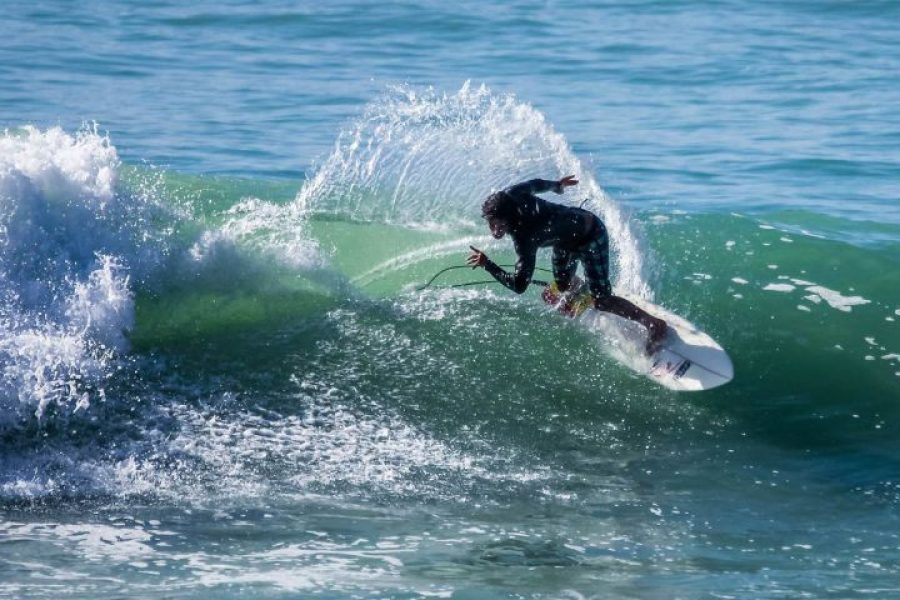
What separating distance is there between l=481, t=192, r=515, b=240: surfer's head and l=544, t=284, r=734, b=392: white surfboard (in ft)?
4.21

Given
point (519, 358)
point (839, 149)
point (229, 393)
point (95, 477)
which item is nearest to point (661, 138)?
point (839, 149)

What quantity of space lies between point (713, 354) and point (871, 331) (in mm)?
1786

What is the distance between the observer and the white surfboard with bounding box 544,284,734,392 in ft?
28.3

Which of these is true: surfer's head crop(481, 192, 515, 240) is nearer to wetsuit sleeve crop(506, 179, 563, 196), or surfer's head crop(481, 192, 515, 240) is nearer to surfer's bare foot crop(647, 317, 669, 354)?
wetsuit sleeve crop(506, 179, 563, 196)

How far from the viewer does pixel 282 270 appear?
10.0m

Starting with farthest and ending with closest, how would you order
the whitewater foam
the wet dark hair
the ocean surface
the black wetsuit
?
1. the whitewater foam
2. the black wetsuit
3. the wet dark hair
4. the ocean surface

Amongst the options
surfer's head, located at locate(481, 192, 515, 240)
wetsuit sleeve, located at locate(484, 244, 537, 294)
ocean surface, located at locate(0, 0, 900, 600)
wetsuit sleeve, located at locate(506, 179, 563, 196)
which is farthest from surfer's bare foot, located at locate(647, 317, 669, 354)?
surfer's head, located at locate(481, 192, 515, 240)

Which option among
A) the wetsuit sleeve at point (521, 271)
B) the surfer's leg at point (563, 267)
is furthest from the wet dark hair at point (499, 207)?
the surfer's leg at point (563, 267)

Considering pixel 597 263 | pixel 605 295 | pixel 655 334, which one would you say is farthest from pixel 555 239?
pixel 655 334

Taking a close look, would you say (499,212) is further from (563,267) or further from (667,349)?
(667,349)

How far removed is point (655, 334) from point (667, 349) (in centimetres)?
14

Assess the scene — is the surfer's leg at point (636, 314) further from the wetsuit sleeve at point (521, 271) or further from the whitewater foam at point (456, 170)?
the whitewater foam at point (456, 170)

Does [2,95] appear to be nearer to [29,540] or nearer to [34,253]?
[34,253]

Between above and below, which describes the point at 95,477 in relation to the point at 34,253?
below
